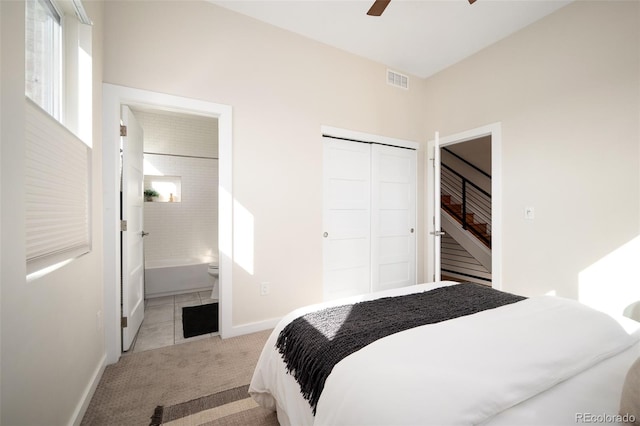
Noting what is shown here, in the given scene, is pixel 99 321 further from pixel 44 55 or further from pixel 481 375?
pixel 481 375

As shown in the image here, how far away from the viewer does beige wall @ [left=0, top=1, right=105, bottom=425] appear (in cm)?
93

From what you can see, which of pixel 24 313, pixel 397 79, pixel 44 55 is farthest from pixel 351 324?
pixel 397 79

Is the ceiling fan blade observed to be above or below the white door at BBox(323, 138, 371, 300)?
above

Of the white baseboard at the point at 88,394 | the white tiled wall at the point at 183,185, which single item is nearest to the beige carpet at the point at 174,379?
the white baseboard at the point at 88,394

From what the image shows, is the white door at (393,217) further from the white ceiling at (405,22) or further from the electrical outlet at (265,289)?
the electrical outlet at (265,289)

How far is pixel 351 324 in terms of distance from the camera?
4.19 feet

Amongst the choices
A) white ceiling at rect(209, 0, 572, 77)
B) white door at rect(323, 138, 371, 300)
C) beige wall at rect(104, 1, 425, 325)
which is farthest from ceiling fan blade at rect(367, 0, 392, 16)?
white door at rect(323, 138, 371, 300)

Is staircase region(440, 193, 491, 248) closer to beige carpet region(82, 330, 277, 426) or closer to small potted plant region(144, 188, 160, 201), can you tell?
beige carpet region(82, 330, 277, 426)

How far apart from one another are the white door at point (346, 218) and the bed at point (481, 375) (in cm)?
196

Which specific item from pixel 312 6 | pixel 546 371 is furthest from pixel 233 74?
pixel 546 371

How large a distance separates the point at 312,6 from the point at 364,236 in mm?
2432

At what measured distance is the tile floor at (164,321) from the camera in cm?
251

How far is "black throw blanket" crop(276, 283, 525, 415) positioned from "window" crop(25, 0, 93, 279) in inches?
43.5

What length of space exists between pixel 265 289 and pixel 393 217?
1881 millimetres
